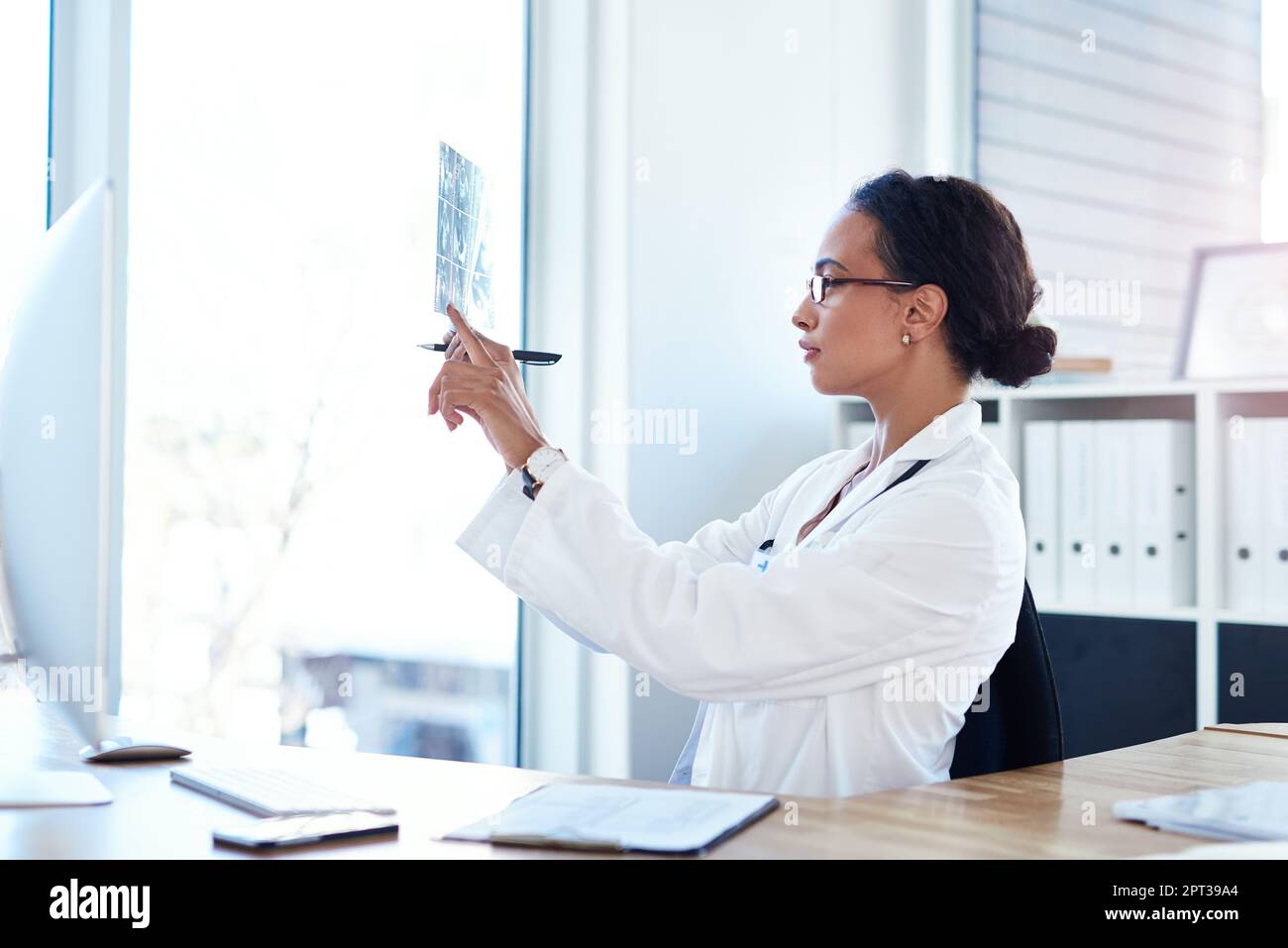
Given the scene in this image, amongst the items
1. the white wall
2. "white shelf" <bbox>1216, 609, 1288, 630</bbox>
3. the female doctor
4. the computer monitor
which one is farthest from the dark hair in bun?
the computer monitor

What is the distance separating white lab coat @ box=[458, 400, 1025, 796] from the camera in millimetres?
1437

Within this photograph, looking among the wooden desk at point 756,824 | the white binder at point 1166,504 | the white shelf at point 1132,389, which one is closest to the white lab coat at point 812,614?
the wooden desk at point 756,824

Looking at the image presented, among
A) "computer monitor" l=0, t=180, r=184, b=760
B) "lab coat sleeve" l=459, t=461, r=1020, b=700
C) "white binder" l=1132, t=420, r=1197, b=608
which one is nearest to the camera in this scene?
"computer monitor" l=0, t=180, r=184, b=760

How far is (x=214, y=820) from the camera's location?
116cm

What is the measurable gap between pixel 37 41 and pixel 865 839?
1704 millimetres

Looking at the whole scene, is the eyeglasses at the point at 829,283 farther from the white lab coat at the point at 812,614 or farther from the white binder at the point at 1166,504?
the white binder at the point at 1166,504

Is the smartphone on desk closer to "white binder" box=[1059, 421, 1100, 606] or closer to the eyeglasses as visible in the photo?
the eyeglasses

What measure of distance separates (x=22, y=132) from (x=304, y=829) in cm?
133

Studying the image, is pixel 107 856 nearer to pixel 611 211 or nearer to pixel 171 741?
pixel 171 741

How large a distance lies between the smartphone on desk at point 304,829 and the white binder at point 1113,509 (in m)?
1.91

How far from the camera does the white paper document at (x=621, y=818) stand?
1052 mm

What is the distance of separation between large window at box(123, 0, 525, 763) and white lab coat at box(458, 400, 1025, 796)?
50 centimetres

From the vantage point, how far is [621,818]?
1125mm
